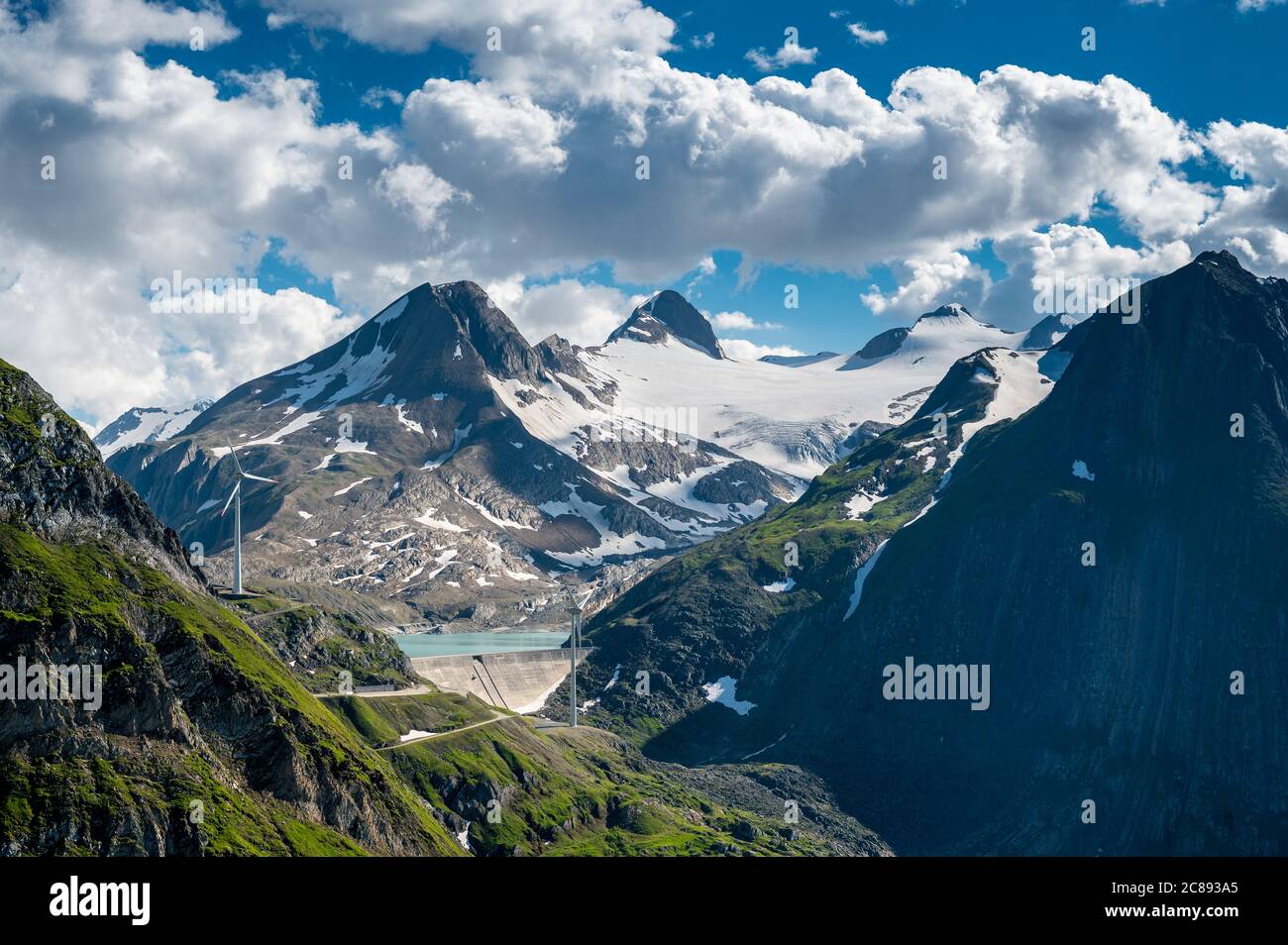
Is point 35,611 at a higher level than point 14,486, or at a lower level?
lower

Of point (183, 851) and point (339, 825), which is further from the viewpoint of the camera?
point (339, 825)
